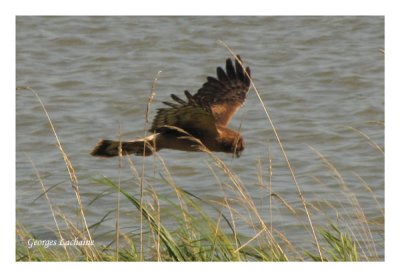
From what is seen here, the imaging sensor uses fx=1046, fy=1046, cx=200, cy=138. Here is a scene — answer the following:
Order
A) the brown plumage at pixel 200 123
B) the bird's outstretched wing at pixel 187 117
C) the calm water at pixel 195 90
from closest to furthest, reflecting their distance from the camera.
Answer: the bird's outstretched wing at pixel 187 117 < the brown plumage at pixel 200 123 < the calm water at pixel 195 90

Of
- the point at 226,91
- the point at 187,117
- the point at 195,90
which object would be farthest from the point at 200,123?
the point at 195,90

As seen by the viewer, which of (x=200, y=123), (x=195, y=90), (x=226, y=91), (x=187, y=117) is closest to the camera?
(x=187, y=117)

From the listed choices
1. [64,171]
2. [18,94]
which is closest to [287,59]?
[18,94]

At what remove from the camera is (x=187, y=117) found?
6.12m

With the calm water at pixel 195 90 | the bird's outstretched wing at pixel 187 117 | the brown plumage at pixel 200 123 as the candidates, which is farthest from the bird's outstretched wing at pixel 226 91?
the calm water at pixel 195 90

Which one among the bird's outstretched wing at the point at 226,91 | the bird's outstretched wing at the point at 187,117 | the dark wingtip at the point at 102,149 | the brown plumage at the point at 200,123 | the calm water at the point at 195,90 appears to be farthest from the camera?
the calm water at the point at 195,90

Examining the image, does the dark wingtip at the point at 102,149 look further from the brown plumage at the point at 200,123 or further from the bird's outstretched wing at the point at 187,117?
the bird's outstretched wing at the point at 187,117

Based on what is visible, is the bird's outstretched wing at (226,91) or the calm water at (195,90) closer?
the bird's outstretched wing at (226,91)

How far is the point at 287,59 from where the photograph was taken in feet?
41.9

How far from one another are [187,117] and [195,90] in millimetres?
5046

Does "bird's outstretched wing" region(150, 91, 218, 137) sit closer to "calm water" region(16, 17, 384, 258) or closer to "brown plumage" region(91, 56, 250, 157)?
"brown plumage" region(91, 56, 250, 157)

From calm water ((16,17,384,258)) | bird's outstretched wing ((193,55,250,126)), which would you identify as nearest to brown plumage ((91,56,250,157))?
bird's outstretched wing ((193,55,250,126))

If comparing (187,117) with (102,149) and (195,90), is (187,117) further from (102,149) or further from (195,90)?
(195,90)

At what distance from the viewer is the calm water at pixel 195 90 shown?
9086 mm
